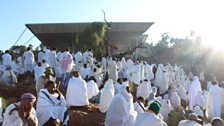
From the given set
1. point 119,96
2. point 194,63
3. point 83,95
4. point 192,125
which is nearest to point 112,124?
point 119,96

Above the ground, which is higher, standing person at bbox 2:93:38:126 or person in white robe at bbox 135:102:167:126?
standing person at bbox 2:93:38:126

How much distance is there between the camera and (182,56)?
4122cm

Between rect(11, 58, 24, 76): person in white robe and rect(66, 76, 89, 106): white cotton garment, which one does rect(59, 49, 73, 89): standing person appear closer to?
rect(66, 76, 89, 106): white cotton garment

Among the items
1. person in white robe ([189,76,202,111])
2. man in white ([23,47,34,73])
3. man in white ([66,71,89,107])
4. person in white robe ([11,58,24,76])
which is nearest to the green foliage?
person in white robe ([11,58,24,76])

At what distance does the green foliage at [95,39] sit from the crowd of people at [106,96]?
2264 millimetres

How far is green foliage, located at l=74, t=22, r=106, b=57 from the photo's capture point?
27.7 meters

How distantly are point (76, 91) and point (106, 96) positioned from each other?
1280 millimetres

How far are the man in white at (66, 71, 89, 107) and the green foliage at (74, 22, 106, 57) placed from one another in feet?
48.8

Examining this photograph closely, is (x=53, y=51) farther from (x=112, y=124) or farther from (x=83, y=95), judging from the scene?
(x=112, y=124)

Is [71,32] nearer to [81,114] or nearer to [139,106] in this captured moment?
[81,114]

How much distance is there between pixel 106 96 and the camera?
13570 mm

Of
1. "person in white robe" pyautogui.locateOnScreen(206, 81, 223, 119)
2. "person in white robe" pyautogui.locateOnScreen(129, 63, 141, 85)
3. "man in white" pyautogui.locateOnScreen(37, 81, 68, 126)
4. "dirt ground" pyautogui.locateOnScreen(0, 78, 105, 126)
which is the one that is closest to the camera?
"man in white" pyautogui.locateOnScreen(37, 81, 68, 126)

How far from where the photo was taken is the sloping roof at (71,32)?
107ft

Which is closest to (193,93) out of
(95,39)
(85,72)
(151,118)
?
(85,72)
